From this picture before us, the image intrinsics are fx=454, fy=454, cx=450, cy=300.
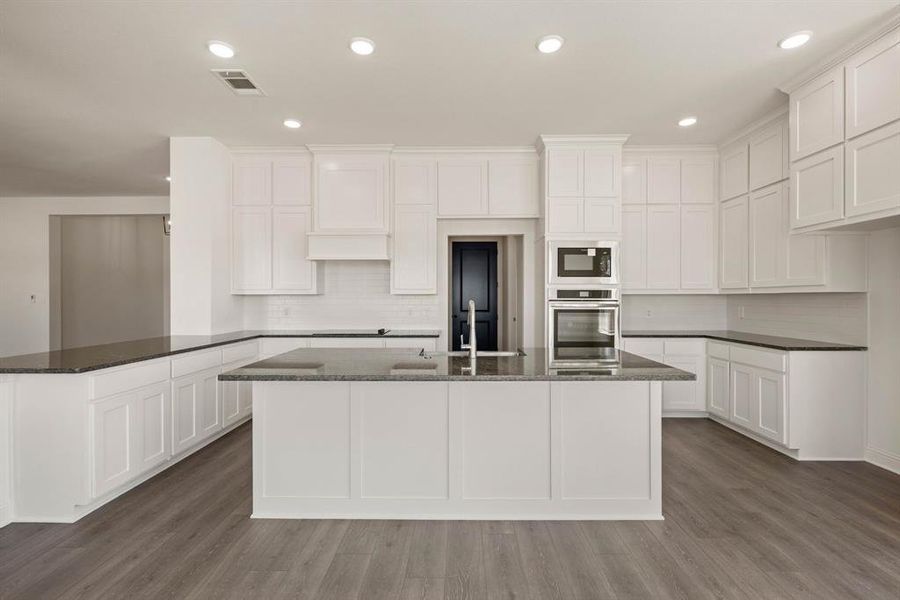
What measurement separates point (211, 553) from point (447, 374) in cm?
147

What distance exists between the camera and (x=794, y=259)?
3.75 metres

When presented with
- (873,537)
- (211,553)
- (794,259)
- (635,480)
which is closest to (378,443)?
(211,553)

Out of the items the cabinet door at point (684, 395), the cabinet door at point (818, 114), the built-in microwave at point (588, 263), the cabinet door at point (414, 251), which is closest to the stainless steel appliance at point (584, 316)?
the built-in microwave at point (588, 263)

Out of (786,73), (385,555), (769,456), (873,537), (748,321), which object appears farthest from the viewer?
(748,321)

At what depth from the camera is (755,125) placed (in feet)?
13.5

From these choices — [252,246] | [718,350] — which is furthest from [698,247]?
[252,246]

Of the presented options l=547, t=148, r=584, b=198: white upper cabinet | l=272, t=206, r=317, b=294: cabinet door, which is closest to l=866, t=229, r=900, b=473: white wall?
l=547, t=148, r=584, b=198: white upper cabinet

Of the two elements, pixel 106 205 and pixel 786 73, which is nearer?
pixel 786 73

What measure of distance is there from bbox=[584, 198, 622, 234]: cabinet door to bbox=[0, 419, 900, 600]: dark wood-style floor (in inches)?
95.9

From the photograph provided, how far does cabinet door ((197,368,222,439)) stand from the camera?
3680mm

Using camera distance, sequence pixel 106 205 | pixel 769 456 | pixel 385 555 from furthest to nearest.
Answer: pixel 106 205 < pixel 769 456 < pixel 385 555

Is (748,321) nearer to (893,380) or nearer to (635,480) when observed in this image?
(893,380)

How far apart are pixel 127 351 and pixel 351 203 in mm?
2408

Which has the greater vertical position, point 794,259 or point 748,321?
point 794,259
